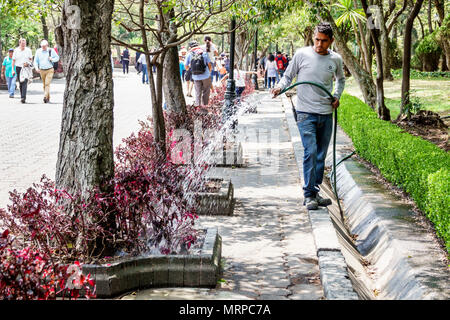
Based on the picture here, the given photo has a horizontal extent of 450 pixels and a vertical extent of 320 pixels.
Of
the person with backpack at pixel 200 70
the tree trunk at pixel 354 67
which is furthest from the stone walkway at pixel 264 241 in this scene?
the tree trunk at pixel 354 67

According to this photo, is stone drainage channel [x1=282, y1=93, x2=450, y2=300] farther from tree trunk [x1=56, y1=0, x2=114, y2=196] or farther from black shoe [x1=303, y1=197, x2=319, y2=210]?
tree trunk [x1=56, y1=0, x2=114, y2=196]

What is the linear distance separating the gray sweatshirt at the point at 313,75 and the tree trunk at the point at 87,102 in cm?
250

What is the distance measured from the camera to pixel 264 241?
6559 millimetres

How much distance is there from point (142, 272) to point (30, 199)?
1.06 m

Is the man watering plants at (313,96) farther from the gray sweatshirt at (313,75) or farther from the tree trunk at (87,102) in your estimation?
the tree trunk at (87,102)

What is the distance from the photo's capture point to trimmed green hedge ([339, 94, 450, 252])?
6.04 meters

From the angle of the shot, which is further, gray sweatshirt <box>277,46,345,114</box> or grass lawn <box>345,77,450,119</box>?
grass lawn <box>345,77,450,119</box>

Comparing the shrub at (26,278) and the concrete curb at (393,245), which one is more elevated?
the shrub at (26,278)

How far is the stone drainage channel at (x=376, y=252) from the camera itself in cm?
514

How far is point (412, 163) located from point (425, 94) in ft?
45.8

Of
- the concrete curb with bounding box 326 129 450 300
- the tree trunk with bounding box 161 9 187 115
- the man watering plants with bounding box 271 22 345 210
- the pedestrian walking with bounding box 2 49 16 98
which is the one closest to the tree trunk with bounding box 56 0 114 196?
the man watering plants with bounding box 271 22 345 210

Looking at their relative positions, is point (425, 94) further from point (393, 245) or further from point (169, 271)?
point (169, 271)

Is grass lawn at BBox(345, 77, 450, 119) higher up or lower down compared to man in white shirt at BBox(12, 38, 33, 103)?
lower down

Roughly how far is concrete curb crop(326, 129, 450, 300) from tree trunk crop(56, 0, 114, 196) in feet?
8.93
